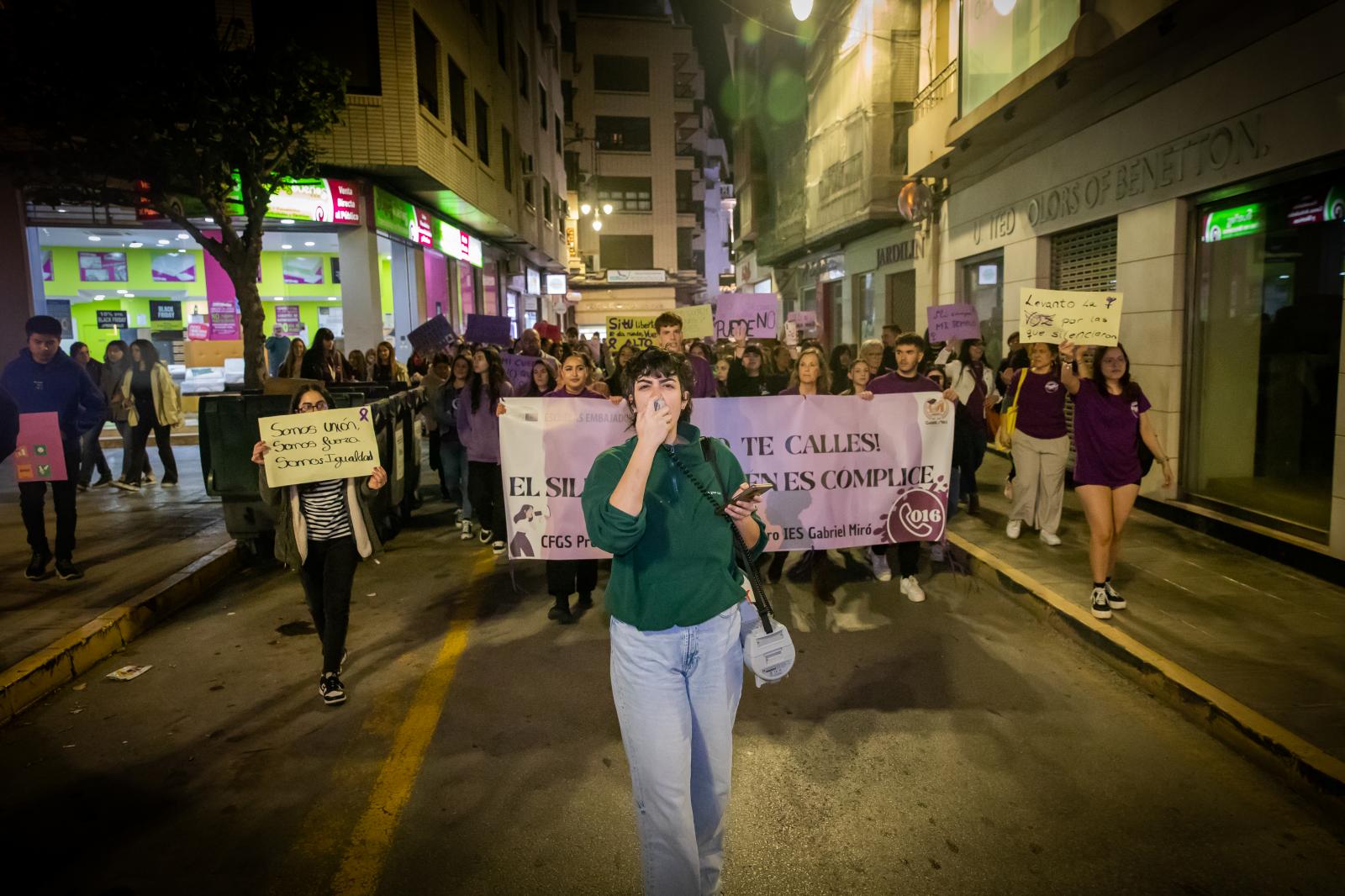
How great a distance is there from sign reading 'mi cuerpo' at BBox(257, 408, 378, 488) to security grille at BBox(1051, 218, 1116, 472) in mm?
8295

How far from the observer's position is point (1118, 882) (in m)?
3.19

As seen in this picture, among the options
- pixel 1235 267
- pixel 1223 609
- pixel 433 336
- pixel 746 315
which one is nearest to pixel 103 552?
pixel 433 336

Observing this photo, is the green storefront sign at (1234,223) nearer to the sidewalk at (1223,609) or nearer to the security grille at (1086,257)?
the security grille at (1086,257)

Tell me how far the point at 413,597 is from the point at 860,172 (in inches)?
619

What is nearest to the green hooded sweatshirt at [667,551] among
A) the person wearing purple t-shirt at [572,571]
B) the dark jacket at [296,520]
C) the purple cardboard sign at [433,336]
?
the dark jacket at [296,520]

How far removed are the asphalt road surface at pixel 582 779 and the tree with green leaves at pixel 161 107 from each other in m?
5.76

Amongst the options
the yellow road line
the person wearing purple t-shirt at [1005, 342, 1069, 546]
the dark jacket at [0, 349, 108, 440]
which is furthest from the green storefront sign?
the dark jacket at [0, 349, 108, 440]

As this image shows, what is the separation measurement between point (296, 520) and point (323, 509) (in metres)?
0.16

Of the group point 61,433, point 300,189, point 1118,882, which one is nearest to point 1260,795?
point 1118,882

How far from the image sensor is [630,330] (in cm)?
1295

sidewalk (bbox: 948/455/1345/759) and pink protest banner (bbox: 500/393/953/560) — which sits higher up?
pink protest banner (bbox: 500/393/953/560)

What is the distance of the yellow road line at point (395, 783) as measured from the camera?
330 cm

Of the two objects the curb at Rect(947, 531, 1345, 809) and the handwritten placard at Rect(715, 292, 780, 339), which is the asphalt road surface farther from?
the handwritten placard at Rect(715, 292, 780, 339)

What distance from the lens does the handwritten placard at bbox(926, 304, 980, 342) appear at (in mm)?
11008
